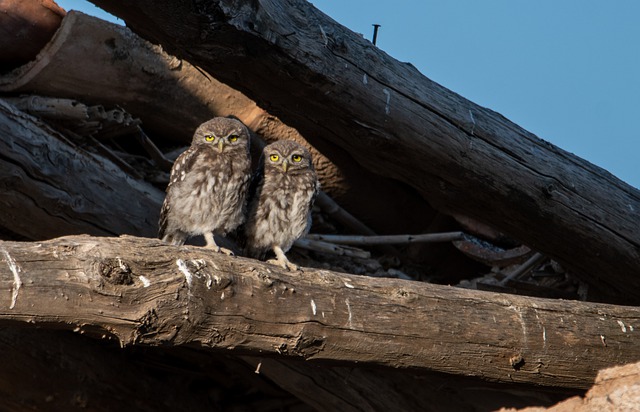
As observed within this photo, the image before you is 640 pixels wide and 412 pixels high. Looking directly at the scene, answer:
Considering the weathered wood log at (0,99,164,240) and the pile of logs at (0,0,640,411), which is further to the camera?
the weathered wood log at (0,99,164,240)

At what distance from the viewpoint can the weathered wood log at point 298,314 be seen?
114 inches

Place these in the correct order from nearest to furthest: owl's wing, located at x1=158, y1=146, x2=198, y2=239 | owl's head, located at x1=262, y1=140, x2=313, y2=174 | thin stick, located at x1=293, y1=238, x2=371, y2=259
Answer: owl's wing, located at x1=158, y1=146, x2=198, y2=239, owl's head, located at x1=262, y1=140, x2=313, y2=174, thin stick, located at x1=293, y1=238, x2=371, y2=259

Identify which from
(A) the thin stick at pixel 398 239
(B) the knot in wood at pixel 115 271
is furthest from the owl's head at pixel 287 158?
(B) the knot in wood at pixel 115 271

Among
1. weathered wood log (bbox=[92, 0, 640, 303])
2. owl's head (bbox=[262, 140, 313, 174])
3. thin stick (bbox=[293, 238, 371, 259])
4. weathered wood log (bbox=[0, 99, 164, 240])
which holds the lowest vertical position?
weathered wood log (bbox=[0, 99, 164, 240])

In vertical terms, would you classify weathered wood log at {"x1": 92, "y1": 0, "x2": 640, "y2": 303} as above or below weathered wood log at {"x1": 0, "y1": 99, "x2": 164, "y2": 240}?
above

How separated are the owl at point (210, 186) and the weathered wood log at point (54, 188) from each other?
1.25 feet

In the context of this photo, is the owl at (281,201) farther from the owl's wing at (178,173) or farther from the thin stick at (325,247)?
the thin stick at (325,247)

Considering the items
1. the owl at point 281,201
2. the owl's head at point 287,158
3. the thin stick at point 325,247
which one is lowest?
the thin stick at point 325,247

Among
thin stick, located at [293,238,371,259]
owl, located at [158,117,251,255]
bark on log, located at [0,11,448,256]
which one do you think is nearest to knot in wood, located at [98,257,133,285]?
owl, located at [158,117,251,255]

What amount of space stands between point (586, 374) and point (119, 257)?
1983mm

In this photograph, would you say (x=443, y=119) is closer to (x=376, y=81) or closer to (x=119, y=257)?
(x=376, y=81)

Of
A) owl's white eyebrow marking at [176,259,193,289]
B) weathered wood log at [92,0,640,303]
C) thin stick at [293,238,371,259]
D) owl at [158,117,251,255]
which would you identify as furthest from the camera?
thin stick at [293,238,371,259]

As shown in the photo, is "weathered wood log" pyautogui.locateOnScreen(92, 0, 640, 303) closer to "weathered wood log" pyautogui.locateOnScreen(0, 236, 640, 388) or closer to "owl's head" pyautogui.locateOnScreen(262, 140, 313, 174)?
"owl's head" pyautogui.locateOnScreen(262, 140, 313, 174)

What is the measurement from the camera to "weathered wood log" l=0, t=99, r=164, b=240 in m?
4.72
